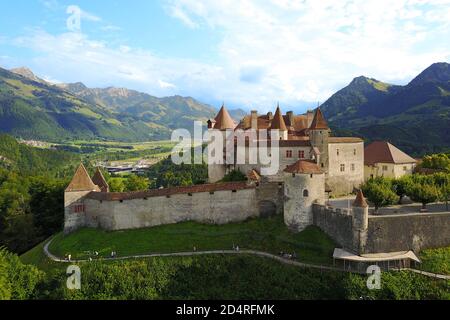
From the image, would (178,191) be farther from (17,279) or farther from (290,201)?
(17,279)

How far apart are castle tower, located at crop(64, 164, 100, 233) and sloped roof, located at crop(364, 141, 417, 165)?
45.7m

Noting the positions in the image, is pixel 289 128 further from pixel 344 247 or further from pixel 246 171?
pixel 344 247

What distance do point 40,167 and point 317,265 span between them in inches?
5679

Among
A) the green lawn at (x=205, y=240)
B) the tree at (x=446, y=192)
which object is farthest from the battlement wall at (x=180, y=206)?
the tree at (x=446, y=192)

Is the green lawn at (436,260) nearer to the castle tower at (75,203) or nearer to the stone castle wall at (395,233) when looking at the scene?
the stone castle wall at (395,233)

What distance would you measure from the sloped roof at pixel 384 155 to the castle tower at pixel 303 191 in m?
22.8

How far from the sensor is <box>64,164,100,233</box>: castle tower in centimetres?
5531

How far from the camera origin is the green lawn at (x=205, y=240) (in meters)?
44.2

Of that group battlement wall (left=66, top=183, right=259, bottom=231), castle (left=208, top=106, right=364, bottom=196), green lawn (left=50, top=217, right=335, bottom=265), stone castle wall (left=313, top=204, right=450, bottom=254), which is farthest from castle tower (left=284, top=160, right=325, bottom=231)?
battlement wall (left=66, top=183, right=259, bottom=231)

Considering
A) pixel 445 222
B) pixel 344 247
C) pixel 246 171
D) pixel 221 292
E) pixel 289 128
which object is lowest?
pixel 221 292

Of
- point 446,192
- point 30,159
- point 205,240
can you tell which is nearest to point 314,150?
point 446,192
